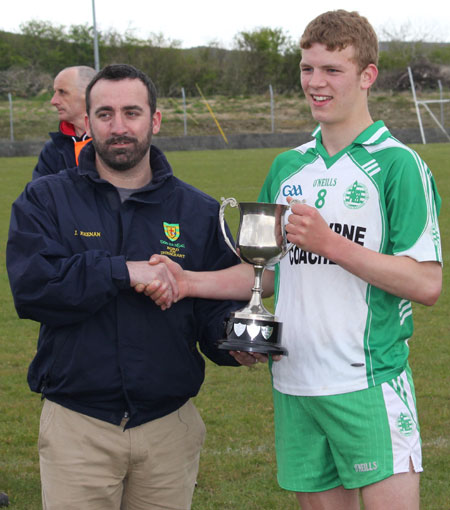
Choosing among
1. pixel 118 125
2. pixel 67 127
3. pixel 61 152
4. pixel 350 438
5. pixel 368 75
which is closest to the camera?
pixel 350 438

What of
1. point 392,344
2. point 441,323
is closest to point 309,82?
point 392,344

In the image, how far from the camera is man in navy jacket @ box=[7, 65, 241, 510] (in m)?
A: 2.69

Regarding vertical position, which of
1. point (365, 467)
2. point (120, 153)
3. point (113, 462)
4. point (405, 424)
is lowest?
point (113, 462)

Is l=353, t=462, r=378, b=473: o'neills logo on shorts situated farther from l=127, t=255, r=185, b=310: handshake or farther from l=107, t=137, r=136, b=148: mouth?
l=107, t=137, r=136, b=148: mouth

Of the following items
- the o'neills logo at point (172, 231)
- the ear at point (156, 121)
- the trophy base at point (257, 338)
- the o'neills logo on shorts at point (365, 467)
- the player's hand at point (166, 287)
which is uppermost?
the ear at point (156, 121)

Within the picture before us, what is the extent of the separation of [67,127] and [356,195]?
3083mm

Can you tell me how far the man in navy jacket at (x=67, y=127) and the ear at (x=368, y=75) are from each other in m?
2.66

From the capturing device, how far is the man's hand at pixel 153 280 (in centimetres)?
269

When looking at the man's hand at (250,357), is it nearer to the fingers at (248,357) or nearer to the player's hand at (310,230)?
the fingers at (248,357)

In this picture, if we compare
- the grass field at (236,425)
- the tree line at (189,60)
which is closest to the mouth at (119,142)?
the grass field at (236,425)

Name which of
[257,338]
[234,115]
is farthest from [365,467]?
[234,115]

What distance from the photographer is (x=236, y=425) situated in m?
5.30

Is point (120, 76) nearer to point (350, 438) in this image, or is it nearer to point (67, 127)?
point (350, 438)

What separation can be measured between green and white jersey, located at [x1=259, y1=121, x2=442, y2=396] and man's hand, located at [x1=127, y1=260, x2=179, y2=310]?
413 millimetres
